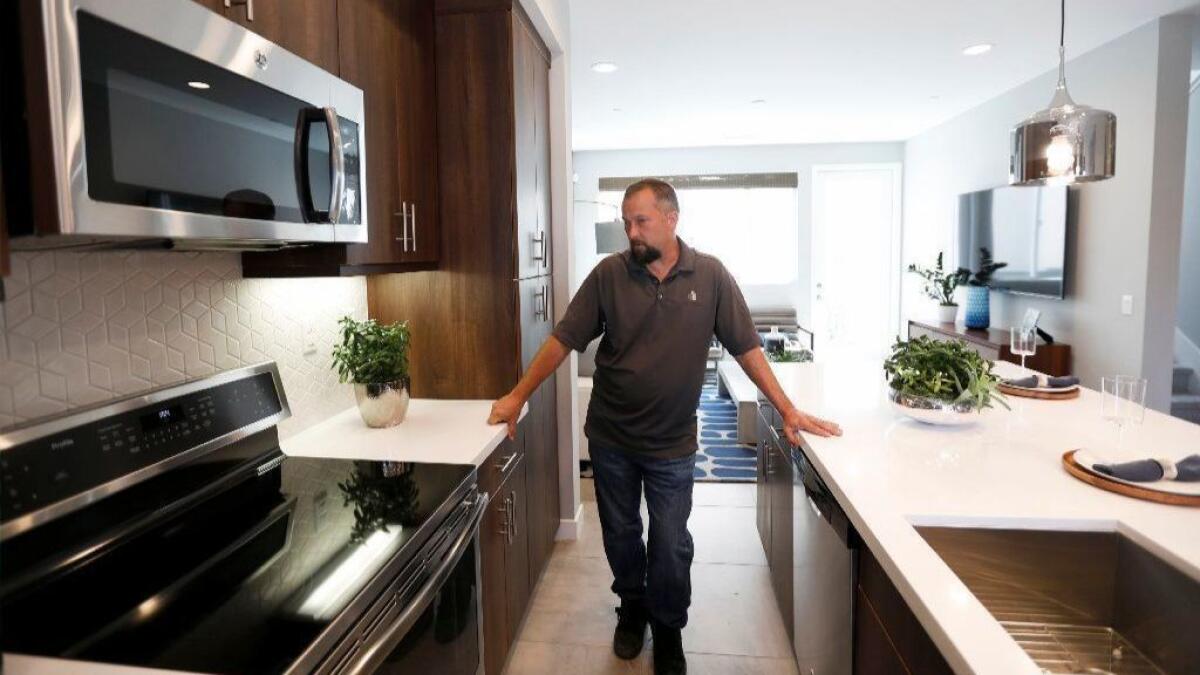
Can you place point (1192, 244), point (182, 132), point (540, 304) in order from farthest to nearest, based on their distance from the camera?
point (1192, 244)
point (540, 304)
point (182, 132)

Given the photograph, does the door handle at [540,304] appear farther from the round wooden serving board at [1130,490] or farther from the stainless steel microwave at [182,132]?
the round wooden serving board at [1130,490]

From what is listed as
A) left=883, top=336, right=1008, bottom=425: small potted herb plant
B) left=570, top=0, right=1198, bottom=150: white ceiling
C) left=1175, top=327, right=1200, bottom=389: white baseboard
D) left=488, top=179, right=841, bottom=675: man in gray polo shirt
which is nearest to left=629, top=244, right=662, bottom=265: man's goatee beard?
A: left=488, top=179, right=841, bottom=675: man in gray polo shirt

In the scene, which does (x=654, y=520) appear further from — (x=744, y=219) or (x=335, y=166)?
(x=744, y=219)

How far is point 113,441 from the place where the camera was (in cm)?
130

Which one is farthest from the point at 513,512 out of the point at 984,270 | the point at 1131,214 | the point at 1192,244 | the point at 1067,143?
the point at 1192,244

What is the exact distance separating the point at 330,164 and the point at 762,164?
751cm

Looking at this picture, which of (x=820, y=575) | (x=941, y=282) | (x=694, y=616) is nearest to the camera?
(x=820, y=575)

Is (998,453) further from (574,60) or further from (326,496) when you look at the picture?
→ (574,60)

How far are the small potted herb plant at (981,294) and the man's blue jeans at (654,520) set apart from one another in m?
4.48

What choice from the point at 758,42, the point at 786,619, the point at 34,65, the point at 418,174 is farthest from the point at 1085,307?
the point at 34,65

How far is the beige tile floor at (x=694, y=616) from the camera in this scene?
2.33 meters

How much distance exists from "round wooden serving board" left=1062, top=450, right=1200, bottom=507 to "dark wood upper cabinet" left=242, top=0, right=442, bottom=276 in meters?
1.74

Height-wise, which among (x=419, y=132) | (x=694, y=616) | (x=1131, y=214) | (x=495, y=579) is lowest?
(x=694, y=616)

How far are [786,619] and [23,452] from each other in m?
2.20
